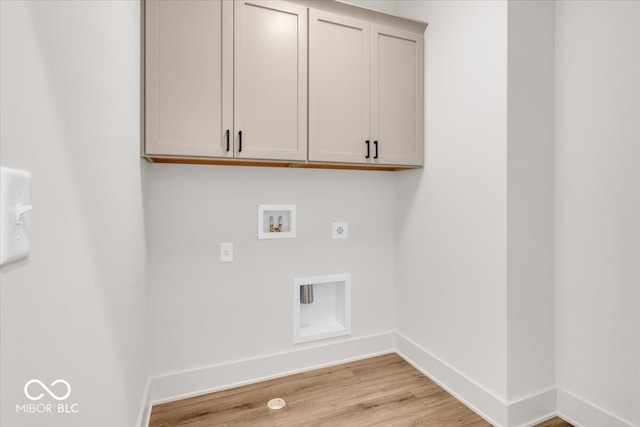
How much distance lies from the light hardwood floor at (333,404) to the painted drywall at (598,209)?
1.15 feet

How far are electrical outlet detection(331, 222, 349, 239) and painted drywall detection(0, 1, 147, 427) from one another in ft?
4.34

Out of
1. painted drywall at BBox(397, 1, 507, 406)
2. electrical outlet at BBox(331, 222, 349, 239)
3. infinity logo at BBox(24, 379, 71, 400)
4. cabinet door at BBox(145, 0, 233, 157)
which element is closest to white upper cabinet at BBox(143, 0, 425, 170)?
cabinet door at BBox(145, 0, 233, 157)

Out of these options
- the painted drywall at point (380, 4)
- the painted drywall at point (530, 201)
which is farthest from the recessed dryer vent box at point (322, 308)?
the painted drywall at point (380, 4)

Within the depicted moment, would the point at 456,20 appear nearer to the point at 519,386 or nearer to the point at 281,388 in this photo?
the point at 519,386

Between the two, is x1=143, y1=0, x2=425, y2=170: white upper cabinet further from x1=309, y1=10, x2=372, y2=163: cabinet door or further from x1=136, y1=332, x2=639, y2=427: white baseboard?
x1=136, y1=332, x2=639, y2=427: white baseboard


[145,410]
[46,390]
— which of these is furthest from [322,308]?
[46,390]

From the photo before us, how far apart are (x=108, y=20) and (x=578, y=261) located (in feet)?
7.32

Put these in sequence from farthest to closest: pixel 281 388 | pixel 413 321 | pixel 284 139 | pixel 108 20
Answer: pixel 413 321 → pixel 281 388 → pixel 284 139 → pixel 108 20

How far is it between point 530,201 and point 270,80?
4.97 feet

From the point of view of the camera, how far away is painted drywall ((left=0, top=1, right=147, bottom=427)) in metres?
0.48

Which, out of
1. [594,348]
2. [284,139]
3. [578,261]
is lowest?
[594,348]

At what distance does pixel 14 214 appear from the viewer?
448 mm

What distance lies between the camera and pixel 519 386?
1.66 m

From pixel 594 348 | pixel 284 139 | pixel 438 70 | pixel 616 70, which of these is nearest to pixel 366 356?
pixel 594 348
